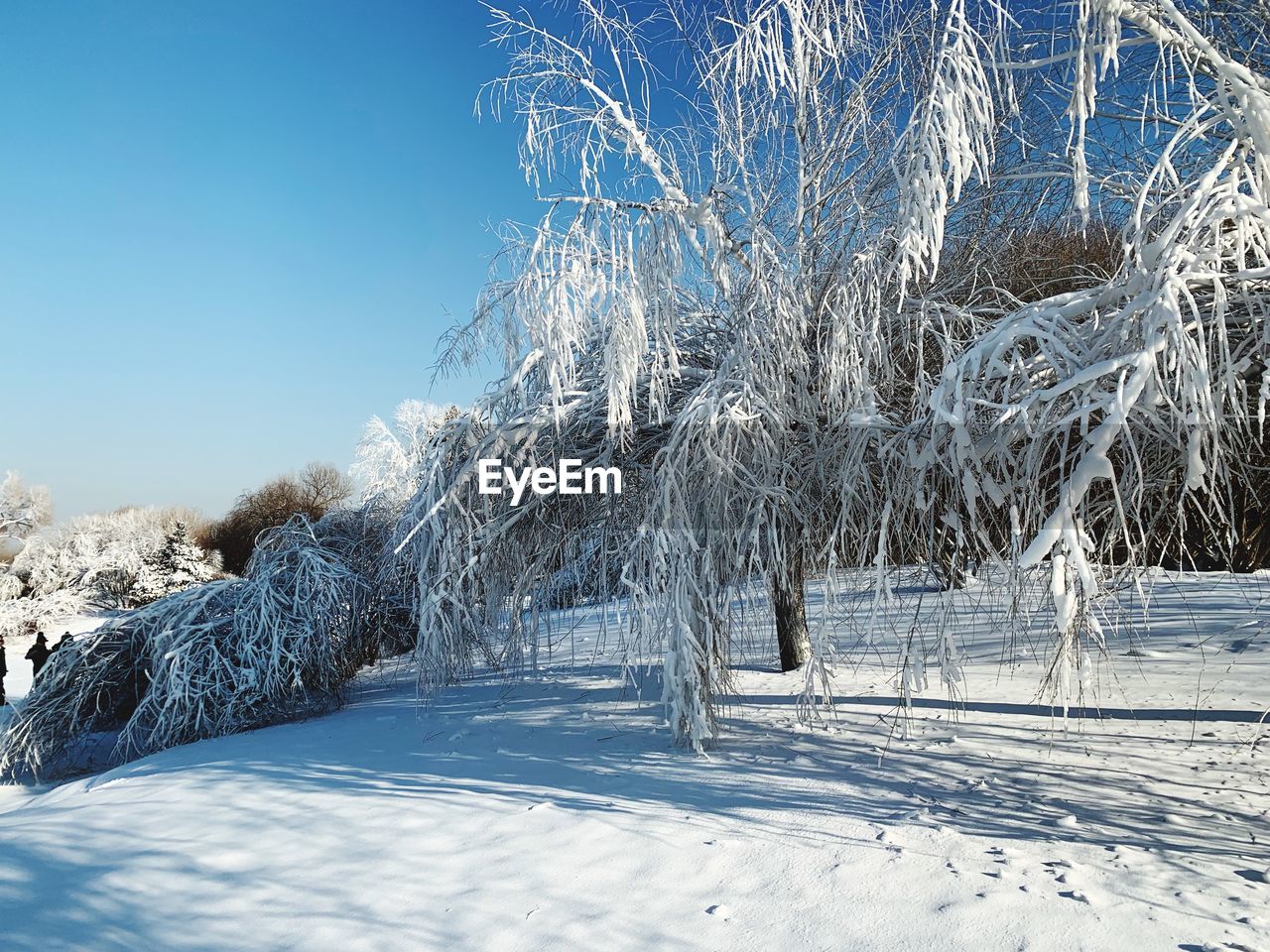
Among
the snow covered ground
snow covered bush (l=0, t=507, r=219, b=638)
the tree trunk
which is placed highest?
snow covered bush (l=0, t=507, r=219, b=638)

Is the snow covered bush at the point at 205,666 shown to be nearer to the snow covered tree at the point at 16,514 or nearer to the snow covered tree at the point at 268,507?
the snow covered tree at the point at 268,507

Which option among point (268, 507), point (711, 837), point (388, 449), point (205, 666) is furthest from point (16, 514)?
point (711, 837)

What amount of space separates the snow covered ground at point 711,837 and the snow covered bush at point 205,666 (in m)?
1.69

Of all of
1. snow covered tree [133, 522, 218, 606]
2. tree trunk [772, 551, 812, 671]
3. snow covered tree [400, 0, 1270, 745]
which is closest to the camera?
snow covered tree [400, 0, 1270, 745]

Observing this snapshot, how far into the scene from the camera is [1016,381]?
4074 mm

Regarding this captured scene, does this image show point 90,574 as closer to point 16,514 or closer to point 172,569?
point 172,569

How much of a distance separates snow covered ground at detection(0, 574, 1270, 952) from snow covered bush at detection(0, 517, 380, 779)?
1.69 m

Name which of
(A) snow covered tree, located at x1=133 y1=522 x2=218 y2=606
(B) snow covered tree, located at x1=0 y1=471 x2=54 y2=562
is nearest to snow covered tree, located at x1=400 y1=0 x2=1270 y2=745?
(A) snow covered tree, located at x1=133 y1=522 x2=218 y2=606

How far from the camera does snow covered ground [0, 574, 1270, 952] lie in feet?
11.3

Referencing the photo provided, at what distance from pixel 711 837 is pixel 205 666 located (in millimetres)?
6861

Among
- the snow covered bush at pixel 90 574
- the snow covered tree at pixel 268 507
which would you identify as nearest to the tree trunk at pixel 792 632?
the snow covered bush at pixel 90 574

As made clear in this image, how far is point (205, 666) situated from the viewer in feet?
29.3

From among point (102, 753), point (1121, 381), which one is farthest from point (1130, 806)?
point (102, 753)

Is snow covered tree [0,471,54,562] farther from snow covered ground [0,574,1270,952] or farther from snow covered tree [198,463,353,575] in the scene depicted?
snow covered ground [0,574,1270,952]
